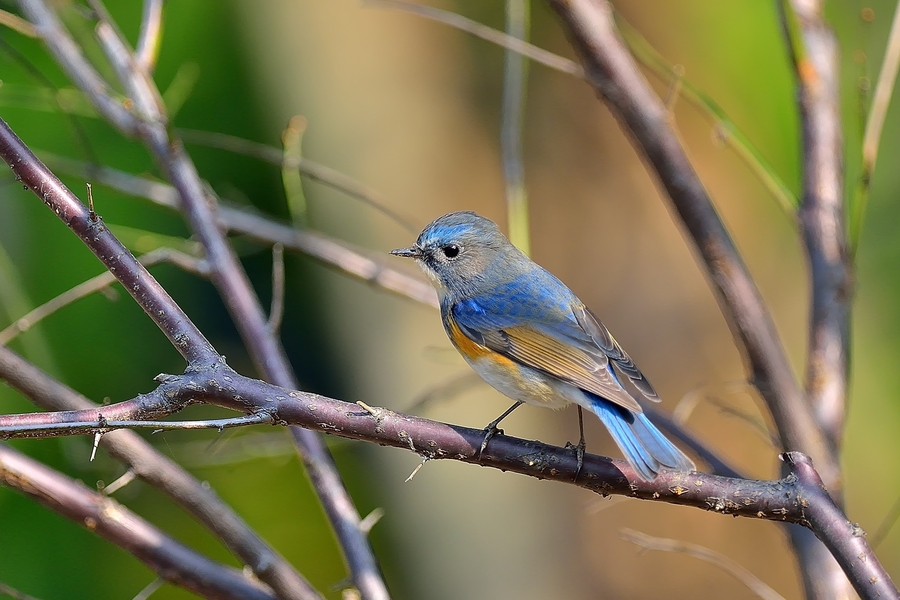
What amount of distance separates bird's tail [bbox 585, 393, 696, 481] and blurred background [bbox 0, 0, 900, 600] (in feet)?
6.17

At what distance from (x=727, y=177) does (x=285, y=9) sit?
8.75ft

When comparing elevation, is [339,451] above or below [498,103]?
below

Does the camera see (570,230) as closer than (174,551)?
No

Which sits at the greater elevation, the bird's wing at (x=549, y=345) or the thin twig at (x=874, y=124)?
the thin twig at (x=874, y=124)

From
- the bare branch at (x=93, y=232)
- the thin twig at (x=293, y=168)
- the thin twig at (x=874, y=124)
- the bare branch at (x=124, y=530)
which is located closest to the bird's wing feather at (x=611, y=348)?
the thin twig at (x=874, y=124)

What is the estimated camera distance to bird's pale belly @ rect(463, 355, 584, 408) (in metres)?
2.21

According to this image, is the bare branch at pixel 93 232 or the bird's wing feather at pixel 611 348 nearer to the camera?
the bare branch at pixel 93 232

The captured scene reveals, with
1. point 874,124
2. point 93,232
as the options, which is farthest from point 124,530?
point 874,124

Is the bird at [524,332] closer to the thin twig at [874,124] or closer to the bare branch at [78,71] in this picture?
the thin twig at [874,124]

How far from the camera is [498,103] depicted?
463 centimetres

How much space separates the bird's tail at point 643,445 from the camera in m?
1.65

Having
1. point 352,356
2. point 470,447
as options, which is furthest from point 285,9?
point 470,447

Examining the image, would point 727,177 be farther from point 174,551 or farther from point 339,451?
point 174,551

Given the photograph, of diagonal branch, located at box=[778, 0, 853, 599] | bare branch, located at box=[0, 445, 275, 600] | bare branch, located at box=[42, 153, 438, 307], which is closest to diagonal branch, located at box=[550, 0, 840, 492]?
diagonal branch, located at box=[778, 0, 853, 599]
